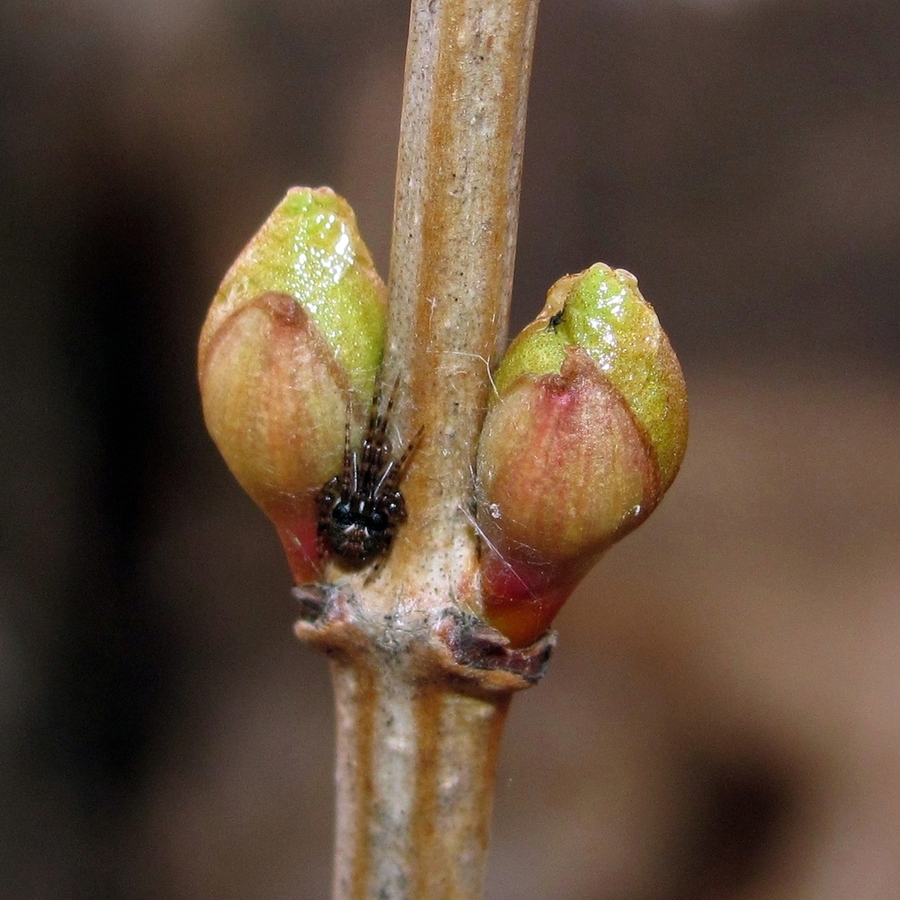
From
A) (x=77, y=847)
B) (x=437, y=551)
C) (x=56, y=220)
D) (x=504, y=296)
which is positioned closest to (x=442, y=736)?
(x=437, y=551)

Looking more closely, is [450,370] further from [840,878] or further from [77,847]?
[77,847]

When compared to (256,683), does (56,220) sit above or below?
above

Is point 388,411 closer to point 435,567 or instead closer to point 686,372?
point 435,567

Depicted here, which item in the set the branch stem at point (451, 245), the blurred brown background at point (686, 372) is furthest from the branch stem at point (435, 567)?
the blurred brown background at point (686, 372)

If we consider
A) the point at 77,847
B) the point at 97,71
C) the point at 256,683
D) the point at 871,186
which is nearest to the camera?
the point at 871,186

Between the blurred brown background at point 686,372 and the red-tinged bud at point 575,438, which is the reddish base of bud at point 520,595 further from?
the blurred brown background at point 686,372

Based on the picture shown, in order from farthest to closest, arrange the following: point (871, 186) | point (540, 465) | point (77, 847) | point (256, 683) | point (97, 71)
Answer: point (256, 683), point (77, 847), point (97, 71), point (871, 186), point (540, 465)
